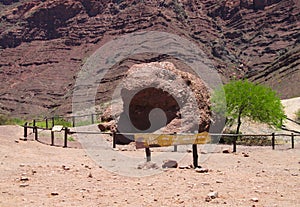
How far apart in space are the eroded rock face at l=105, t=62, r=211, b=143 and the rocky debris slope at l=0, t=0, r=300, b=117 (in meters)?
80.0

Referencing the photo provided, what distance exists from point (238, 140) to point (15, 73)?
12051 centimetres

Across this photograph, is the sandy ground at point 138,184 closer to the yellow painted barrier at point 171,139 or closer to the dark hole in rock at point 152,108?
the yellow painted barrier at point 171,139

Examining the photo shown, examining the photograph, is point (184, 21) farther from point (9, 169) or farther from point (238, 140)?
A: point (9, 169)

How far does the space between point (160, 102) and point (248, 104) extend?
15.6 ft

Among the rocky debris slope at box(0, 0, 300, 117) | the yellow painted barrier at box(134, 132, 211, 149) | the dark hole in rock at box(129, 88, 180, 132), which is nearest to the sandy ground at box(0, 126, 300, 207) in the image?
the yellow painted barrier at box(134, 132, 211, 149)

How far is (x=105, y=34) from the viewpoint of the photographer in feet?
481

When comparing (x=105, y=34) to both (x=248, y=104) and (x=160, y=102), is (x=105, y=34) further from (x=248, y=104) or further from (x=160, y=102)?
(x=160, y=102)

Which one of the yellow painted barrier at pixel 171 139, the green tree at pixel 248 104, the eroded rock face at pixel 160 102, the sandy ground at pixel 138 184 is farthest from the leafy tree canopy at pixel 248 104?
the yellow painted barrier at pixel 171 139

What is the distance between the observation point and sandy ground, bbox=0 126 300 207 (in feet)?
23.6

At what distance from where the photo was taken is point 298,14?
134 metres

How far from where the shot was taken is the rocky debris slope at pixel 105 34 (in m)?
116

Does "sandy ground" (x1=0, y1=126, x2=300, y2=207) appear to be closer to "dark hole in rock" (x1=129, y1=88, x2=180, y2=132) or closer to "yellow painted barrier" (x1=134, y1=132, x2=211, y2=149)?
"yellow painted barrier" (x1=134, y1=132, x2=211, y2=149)

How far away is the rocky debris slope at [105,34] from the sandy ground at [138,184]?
88.3 metres

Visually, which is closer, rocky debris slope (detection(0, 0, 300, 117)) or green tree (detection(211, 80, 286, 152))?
green tree (detection(211, 80, 286, 152))
